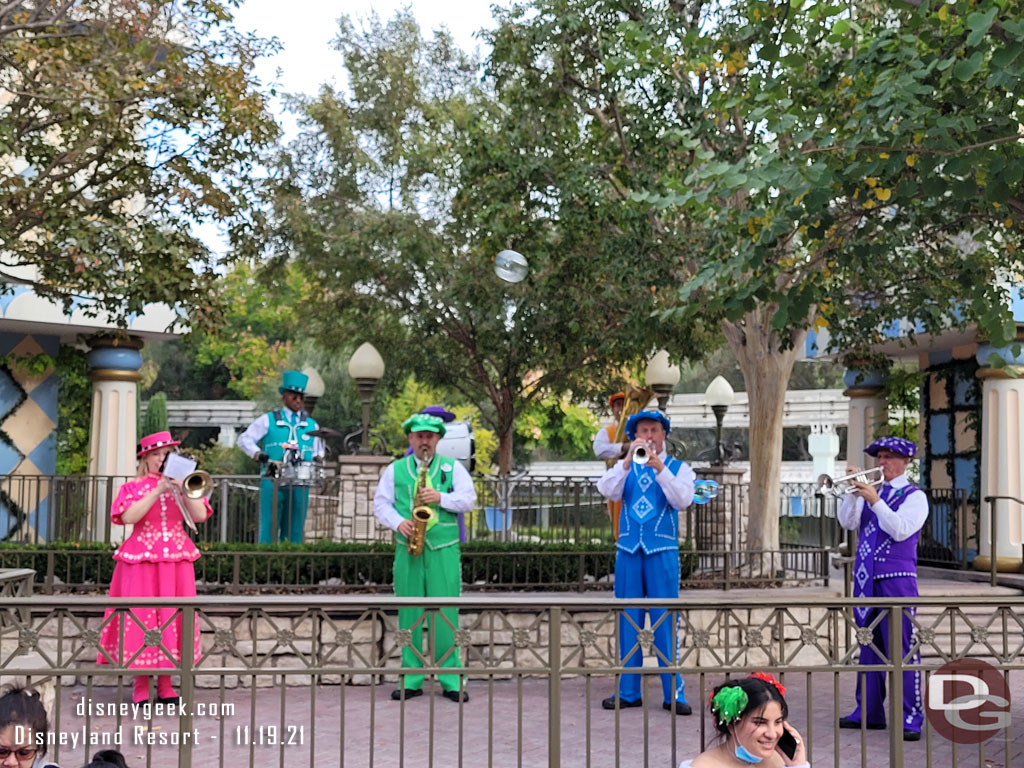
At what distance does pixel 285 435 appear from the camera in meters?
12.0

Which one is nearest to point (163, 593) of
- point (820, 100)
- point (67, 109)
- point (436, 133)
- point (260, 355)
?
point (67, 109)

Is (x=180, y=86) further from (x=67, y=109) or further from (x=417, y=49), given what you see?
(x=417, y=49)

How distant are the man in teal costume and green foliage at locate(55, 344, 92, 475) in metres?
4.69

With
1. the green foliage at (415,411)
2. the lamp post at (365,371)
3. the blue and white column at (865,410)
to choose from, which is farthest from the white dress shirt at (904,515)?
the green foliage at (415,411)

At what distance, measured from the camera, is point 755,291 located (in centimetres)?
734

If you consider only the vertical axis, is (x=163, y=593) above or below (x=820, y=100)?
below

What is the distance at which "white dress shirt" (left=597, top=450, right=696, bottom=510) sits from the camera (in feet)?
25.4

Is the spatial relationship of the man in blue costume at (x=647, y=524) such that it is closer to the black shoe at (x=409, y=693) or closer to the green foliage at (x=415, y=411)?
the black shoe at (x=409, y=693)

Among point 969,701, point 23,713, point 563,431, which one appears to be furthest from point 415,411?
point 23,713

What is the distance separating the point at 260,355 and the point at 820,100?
31654 mm

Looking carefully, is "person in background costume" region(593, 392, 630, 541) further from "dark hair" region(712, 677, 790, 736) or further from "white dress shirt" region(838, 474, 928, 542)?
"dark hair" region(712, 677, 790, 736)

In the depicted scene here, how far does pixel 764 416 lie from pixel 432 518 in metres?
5.77

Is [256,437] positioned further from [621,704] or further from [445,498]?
[621,704]

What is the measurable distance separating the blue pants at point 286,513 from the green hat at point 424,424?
384 cm
